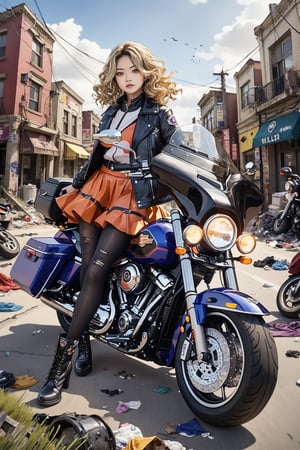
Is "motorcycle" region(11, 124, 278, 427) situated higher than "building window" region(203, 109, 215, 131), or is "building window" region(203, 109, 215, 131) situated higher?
"building window" region(203, 109, 215, 131)

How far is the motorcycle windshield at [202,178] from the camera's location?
159 cm

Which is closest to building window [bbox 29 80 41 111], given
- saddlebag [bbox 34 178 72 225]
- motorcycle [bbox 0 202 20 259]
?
motorcycle [bbox 0 202 20 259]

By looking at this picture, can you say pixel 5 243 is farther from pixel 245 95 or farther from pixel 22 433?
pixel 245 95

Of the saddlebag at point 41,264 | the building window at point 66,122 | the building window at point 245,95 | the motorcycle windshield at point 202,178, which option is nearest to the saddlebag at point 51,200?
the saddlebag at point 41,264

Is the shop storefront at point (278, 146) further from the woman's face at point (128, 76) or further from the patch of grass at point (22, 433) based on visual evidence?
the patch of grass at point (22, 433)

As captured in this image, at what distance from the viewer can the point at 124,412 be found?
1720 mm

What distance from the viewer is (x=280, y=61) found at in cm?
1521

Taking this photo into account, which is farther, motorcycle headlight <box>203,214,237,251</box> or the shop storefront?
the shop storefront

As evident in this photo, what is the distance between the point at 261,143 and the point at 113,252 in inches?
584

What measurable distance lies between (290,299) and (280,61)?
15.5 metres

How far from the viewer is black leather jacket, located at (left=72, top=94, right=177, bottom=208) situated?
1996mm

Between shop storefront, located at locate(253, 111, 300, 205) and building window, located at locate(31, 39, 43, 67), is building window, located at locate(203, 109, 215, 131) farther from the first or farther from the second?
building window, located at locate(31, 39, 43, 67)

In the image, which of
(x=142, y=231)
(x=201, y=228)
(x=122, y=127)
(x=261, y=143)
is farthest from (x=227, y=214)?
(x=261, y=143)

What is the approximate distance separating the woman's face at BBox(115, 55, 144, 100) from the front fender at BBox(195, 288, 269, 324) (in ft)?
5.07
